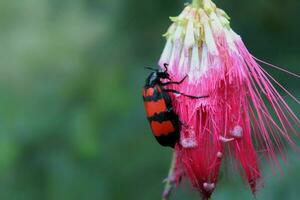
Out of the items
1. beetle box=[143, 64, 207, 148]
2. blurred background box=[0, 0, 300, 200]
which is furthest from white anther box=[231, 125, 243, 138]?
blurred background box=[0, 0, 300, 200]

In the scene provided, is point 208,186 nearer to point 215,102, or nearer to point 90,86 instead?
point 215,102

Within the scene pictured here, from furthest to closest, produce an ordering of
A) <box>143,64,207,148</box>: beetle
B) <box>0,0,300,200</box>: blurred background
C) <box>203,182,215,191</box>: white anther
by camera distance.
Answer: <box>0,0,300,200</box>: blurred background < <box>143,64,207,148</box>: beetle < <box>203,182,215,191</box>: white anther

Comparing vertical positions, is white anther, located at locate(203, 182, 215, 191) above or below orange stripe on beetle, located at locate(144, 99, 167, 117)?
below

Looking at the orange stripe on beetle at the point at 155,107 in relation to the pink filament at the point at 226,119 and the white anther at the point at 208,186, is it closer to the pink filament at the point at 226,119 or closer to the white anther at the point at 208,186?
the pink filament at the point at 226,119

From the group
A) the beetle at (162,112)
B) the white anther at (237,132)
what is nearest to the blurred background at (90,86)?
the beetle at (162,112)

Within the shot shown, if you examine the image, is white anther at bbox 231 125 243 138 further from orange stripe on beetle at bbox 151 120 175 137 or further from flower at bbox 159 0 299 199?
orange stripe on beetle at bbox 151 120 175 137

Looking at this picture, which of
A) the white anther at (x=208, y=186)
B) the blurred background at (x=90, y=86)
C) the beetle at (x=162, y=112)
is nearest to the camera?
the white anther at (x=208, y=186)
